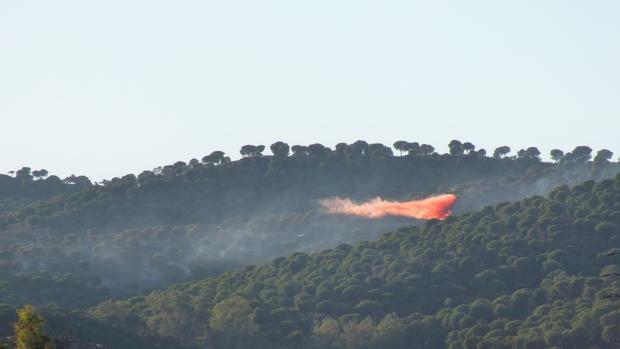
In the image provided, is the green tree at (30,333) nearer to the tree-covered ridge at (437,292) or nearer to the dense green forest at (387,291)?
the dense green forest at (387,291)

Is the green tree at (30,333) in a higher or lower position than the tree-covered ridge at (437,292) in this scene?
higher

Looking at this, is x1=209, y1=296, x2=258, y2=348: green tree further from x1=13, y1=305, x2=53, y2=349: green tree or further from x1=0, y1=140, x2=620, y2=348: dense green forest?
x1=13, y1=305, x2=53, y2=349: green tree

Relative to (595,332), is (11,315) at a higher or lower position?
higher

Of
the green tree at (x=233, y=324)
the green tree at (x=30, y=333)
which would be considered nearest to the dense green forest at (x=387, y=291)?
the green tree at (x=233, y=324)

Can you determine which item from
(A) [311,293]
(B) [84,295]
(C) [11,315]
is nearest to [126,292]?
(B) [84,295]

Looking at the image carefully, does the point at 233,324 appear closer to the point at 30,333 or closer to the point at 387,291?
the point at 387,291

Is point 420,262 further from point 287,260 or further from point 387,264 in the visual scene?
point 287,260

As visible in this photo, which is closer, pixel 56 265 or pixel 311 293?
pixel 311 293

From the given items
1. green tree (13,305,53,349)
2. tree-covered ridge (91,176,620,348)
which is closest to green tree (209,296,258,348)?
tree-covered ridge (91,176,620,348)

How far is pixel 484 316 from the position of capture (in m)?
159

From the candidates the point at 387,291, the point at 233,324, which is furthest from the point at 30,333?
the point at 387,291

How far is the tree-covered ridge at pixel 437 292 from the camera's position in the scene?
501 feet

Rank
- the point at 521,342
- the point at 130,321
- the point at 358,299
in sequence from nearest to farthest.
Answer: the point at 521,342 < the point at 130,321 < the point at 358,299

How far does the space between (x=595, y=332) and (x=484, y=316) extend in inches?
736
